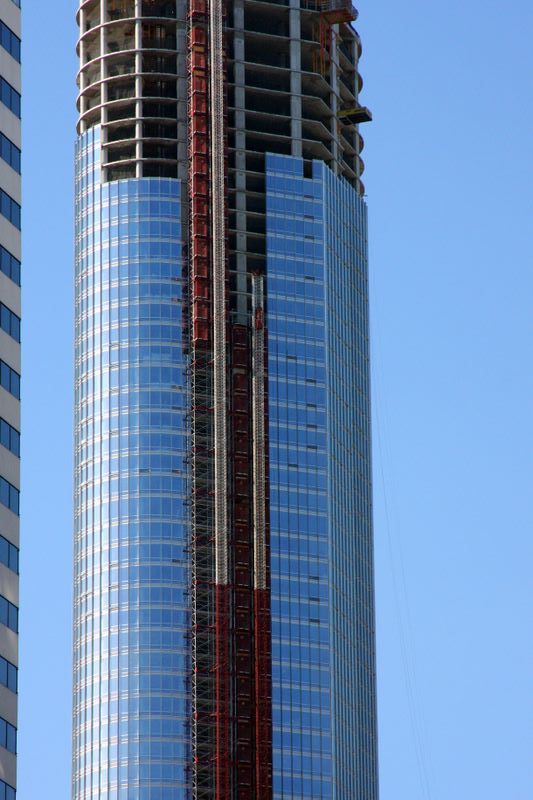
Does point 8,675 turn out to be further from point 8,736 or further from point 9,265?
point 9,265

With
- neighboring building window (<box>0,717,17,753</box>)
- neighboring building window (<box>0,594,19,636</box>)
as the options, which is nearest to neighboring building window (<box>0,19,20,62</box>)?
neighboring building window (<box>0,594,19,636</box>)

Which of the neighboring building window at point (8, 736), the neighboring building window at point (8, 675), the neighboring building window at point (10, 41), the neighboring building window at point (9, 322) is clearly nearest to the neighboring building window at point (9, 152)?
the neighboring building window at point (10, 41)

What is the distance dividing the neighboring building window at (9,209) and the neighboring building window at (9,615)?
80.2 ft

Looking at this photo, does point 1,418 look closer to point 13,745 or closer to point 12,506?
point 12,506

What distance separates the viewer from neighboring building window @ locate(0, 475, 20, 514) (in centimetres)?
16212

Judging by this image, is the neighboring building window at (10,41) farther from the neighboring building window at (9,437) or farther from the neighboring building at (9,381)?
the neighboring building window at (9,437)

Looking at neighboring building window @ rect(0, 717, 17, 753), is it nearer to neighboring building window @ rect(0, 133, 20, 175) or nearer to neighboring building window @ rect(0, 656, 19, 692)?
neighboring building window @ rect(0, 656, 19, 692)

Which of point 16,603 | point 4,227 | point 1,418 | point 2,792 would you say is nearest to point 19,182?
point 4,227

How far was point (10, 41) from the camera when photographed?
170 metres

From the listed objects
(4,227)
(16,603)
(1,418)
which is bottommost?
(16,603)

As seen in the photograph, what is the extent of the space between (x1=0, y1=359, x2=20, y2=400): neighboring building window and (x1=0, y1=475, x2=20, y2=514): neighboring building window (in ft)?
19.1

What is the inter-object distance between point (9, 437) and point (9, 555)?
7467 mm

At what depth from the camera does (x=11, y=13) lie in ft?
561

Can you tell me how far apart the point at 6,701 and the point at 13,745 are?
265 centimetres
